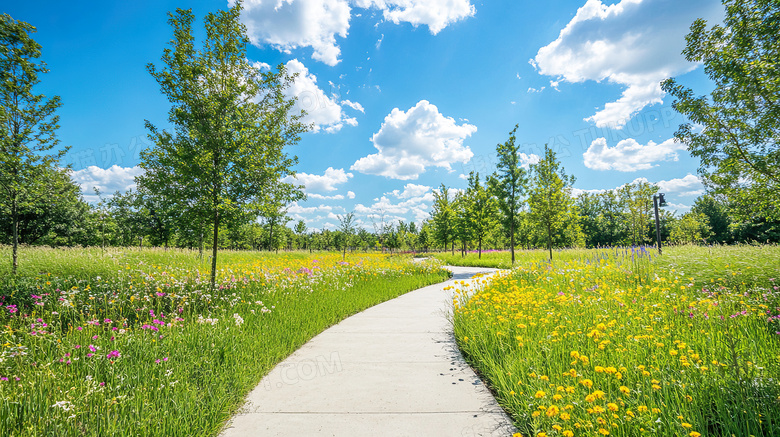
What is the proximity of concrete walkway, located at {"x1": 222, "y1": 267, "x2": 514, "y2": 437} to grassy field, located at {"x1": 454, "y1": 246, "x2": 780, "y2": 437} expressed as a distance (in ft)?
1.03

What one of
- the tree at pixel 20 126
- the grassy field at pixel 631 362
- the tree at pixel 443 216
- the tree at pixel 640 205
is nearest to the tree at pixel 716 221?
the tree at pixel 640 205

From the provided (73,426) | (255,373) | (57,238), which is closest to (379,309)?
(255,373)

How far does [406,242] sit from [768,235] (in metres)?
47.1

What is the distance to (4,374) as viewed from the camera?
2797mm

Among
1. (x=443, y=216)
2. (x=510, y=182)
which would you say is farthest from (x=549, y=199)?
(x=443, y=216)

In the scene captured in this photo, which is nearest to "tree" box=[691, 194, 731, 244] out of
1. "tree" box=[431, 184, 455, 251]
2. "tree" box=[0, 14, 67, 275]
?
"tree" box=[431, 184, 455, 251]

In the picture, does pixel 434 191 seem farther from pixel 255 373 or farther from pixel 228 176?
pixel 255 373

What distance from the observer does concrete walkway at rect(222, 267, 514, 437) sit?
95.0 inches

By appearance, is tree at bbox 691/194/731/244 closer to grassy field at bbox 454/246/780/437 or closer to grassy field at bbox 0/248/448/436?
grassy field at bbox 454/246/780/437

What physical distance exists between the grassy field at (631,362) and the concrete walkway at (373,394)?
313 millimetres

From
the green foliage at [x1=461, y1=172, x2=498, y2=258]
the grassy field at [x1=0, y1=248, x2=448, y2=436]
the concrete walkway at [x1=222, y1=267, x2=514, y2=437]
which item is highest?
the green foliage at [x1=461, y1=172, x2=498, y2=258]

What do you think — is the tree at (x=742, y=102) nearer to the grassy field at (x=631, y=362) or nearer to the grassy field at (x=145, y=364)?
the grassy field at (x=631, y=362)

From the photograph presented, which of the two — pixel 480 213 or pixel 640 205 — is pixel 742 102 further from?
pixel 640 205

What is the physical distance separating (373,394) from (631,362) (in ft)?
8.07
